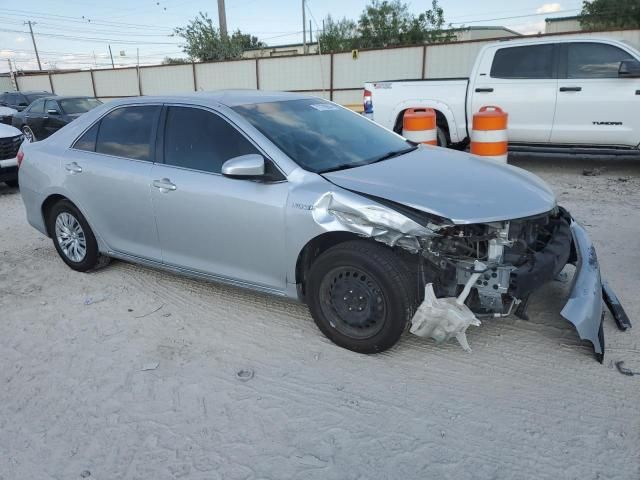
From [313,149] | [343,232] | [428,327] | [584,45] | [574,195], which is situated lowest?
[574,195]

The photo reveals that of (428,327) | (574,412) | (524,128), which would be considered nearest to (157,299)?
(428,327)

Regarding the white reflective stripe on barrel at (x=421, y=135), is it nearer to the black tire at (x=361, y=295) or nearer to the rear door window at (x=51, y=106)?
the black tire at (x=361, y=295)

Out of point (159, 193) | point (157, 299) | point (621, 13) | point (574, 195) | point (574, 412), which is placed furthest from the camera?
point (621, 13)

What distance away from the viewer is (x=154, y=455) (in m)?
2.64

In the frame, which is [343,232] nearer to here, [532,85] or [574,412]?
[574,412]

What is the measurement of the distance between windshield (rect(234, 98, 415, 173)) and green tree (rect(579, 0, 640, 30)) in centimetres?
3818

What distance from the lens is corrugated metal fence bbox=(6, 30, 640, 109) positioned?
16.7m

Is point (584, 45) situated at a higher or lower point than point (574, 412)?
higher

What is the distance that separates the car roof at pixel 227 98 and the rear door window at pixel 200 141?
112 millimetres

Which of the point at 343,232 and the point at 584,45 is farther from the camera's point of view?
the point at 584,45

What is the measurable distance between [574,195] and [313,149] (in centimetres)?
492

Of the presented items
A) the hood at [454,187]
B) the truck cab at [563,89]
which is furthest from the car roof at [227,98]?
the truck cab at [563,89]

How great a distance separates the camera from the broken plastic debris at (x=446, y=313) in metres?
3.13

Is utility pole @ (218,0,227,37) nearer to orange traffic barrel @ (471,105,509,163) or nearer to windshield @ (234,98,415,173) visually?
orange traffic barrel @ (471,105,509,163)
